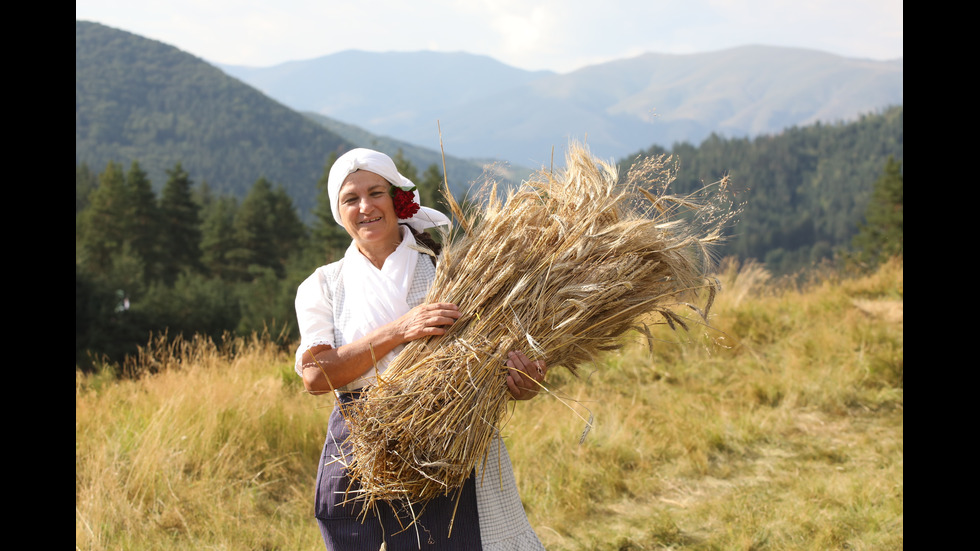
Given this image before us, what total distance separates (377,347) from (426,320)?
141mm

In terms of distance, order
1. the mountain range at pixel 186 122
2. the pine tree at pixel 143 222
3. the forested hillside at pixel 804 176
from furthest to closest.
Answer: the mountain range at pixel 186 122
the forested hillside at pixel 804 176
the pine tree at pixel 143 222

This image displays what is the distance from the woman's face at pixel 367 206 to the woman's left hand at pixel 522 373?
491 millimetres

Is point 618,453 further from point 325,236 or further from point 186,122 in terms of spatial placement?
point 186,122

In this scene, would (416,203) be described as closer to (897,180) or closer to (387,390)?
(387,390)

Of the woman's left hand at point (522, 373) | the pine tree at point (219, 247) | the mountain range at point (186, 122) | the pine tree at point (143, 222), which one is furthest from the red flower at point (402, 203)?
the mountain range at point (186, 122)

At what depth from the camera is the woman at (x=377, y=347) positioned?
5.80 feet

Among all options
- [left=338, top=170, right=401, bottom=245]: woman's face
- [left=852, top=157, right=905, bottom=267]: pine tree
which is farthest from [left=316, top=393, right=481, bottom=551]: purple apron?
[left=852, top=157, right=905, bottom=267]: pine tree

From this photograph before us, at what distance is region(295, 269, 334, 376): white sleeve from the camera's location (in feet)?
5.98

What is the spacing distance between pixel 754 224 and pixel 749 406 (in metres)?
72.1

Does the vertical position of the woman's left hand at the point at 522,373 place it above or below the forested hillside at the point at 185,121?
below

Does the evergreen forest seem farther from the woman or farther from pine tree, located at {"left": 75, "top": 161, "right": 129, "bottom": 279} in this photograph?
the woman

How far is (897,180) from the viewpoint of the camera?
42.6 m

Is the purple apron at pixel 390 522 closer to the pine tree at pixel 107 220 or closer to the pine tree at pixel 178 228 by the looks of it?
the pine tree at pixel 107 220
